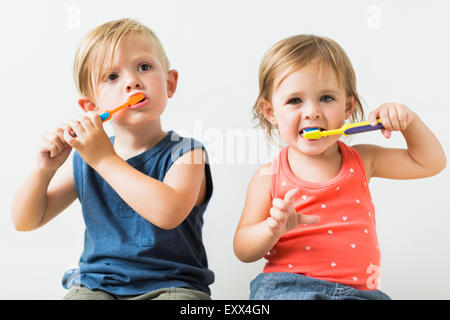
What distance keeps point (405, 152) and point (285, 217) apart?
30 cm

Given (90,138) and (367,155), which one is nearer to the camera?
(90,138)

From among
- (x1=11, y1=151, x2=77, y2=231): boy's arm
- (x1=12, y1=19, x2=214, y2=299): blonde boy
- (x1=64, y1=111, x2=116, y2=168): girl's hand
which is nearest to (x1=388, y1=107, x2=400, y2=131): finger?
(x1=12, y1=19, x2=214, y2=299): blonde boy

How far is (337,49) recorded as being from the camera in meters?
0.90

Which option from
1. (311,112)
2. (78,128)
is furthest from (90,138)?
(311,112)

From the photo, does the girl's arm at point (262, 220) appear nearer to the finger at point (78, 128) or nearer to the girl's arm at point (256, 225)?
the girl's arm at point (256, 225)

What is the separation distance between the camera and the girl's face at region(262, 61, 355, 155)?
85 centimetres

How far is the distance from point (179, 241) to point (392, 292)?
0.51m

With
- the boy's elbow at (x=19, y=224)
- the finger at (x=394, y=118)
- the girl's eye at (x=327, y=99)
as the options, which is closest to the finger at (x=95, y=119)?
the boy's elbow at (x=19, y=224)

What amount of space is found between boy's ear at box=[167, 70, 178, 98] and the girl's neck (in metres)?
0.24

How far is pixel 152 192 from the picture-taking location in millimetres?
796

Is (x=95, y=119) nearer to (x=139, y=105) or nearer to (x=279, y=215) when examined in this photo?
(x=139, y=105)

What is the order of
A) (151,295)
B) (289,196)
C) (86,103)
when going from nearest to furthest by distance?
1. (289,196)
2. (151,295)
3. (86,103)

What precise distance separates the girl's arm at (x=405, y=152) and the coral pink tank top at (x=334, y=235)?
0.05 m

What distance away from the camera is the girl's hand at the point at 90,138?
32.1 inches
